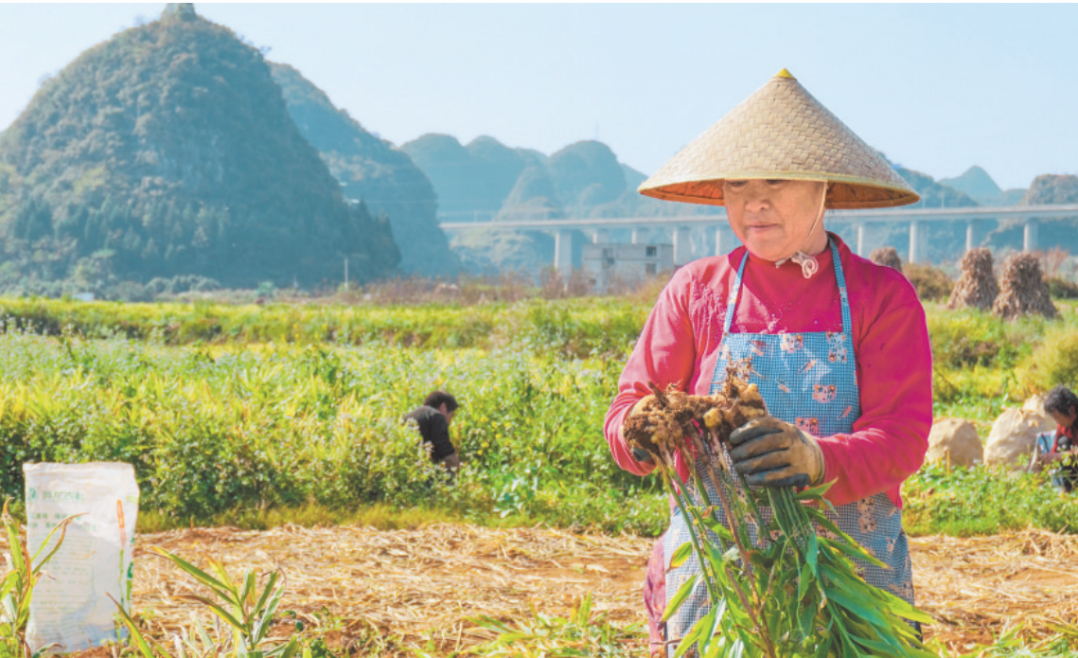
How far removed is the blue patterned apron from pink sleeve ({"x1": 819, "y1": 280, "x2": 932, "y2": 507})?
4cm

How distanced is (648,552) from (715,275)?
2.76 meters

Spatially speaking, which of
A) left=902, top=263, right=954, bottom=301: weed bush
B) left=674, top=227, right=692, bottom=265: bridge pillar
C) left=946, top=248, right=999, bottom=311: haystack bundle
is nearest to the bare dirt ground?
left=946, top=248, right=999, bottom=311: haystack bundle

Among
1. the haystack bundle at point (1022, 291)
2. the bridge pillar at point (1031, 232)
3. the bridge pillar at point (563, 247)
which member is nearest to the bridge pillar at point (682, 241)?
the bridge pillar at point (563, 247)

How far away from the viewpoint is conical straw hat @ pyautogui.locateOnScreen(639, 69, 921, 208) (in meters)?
1.84

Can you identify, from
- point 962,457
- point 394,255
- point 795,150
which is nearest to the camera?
point 795,150

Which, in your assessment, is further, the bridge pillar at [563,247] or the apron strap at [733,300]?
the bridge pillar at [563,247]

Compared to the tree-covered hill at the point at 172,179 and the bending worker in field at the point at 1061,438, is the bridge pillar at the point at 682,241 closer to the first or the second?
the tree-covered hill at the point at 172,179

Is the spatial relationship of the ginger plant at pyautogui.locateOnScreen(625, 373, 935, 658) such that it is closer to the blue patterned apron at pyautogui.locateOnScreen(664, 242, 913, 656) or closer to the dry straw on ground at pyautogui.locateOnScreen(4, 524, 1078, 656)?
the blue patterned apron at pyautogui.locateOnScreen(664, 242, 913, 656)

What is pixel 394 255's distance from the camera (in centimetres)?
8625

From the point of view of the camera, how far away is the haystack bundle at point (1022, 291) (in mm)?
16438

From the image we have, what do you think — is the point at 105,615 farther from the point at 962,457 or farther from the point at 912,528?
the point at 962,457

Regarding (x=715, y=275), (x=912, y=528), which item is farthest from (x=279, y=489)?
(x=715, y=275)

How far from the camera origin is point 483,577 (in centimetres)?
382

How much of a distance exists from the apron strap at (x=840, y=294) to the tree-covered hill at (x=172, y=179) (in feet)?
255
